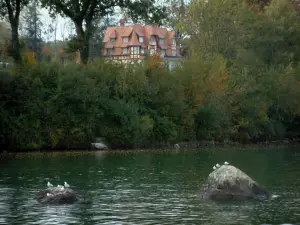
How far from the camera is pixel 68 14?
53.0 m

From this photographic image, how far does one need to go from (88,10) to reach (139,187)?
29602mm

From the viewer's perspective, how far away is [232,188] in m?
24.5

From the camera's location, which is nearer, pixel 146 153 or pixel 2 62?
pixel 146 153

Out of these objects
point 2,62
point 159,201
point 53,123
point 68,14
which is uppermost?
point 68,14

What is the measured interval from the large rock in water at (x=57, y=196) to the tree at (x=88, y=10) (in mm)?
30651

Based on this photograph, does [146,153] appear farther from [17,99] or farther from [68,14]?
[68,14]

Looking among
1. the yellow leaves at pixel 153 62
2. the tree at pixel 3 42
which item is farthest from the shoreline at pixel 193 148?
the tree at pixel 3 42

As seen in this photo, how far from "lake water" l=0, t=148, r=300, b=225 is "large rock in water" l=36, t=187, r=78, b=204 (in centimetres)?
38

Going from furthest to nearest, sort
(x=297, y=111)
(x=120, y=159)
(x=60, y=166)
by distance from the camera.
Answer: (x=297, y=111), (x=120, y=159), (x=60, y=166)

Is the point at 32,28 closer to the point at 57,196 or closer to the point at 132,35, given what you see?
the point at 132,35

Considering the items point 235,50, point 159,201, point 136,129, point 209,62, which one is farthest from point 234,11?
point 159,201

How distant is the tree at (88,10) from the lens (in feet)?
171

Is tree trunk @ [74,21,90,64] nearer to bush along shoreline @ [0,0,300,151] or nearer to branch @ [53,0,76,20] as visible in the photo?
branch @ [53,0,76,20]

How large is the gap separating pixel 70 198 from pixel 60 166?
1266 centimetres
